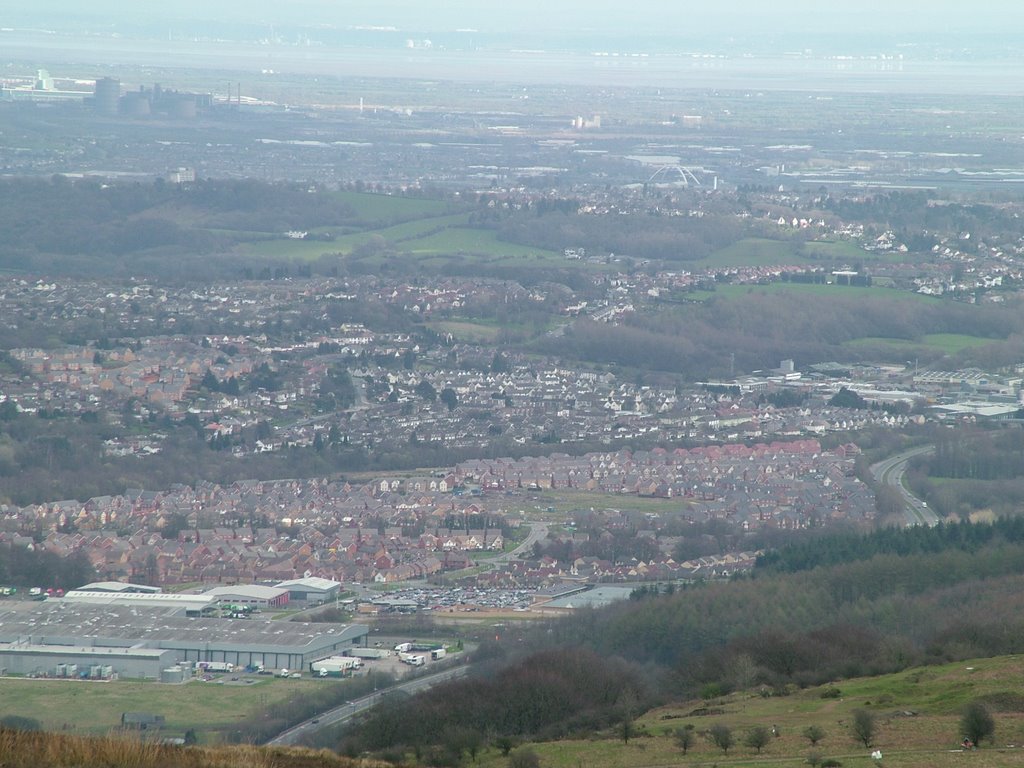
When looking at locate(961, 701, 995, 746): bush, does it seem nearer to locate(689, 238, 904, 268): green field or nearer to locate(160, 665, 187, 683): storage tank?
locate(160, 665, 187, 683): storage tank

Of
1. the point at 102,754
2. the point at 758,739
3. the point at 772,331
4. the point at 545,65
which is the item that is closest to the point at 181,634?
the point at 758,739

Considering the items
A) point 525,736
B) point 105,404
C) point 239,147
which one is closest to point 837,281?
point 105,404

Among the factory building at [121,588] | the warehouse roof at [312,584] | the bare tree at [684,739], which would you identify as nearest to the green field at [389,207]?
the warehouse roof at [312,584]

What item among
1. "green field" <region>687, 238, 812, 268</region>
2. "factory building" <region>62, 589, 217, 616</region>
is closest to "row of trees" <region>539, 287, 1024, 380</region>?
"green field" <region>687, 238, 812, 268</region>

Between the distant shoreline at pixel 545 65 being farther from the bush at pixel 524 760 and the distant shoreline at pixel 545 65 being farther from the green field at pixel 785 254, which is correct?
the bush at pixel 524 760

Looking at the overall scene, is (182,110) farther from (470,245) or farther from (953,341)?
(953,341)

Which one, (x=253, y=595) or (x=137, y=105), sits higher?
(x=137, y=105)
